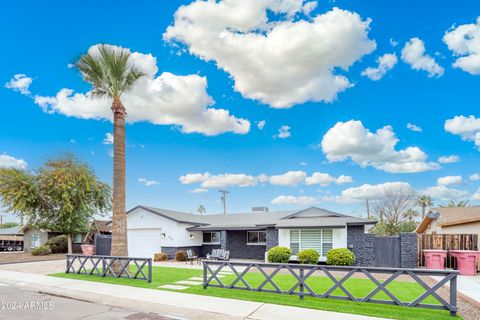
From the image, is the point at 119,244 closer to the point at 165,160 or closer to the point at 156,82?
the point at 156,82

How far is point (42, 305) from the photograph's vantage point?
9414mm

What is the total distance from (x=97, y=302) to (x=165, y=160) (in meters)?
16.5

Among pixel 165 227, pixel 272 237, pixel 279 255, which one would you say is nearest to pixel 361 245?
pixel 279 255

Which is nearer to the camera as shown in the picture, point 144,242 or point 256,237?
point 256,237

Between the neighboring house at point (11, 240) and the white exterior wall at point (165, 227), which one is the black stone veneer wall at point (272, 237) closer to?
the white exterior wall at point (165, 227)

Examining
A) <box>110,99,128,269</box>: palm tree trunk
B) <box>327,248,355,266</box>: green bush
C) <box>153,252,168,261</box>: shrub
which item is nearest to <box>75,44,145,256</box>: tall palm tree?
<box>110,99,128,269</box>: palm tree trunk

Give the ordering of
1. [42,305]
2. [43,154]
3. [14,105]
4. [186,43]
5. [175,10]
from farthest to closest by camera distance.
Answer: [43,154] → [14,105] → [186,43] → [175,10] → [42,305]

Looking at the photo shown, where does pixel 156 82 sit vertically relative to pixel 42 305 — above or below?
above

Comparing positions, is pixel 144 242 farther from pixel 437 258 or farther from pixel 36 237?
pixel 437 258

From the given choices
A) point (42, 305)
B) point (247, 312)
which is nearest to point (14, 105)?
point (42, 305)

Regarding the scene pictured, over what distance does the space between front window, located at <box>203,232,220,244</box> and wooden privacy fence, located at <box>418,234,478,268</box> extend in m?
13.4

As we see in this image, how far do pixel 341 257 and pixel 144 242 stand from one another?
47.4 ft

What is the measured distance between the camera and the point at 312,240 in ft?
66.1

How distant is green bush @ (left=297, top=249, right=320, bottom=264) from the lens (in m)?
18.8
